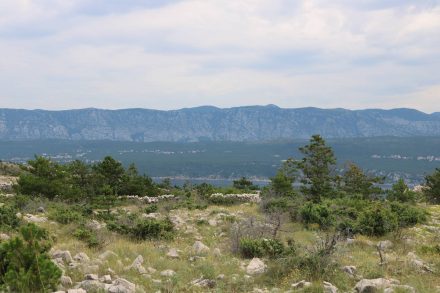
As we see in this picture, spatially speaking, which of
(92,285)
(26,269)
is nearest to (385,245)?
(92,285)

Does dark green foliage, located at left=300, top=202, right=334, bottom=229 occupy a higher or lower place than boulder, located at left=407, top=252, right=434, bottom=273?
lower

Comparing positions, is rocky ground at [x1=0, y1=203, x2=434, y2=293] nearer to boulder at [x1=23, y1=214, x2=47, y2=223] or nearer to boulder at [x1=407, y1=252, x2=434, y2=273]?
boulder at [x1=407, y1=252, x2=434, y2=273]

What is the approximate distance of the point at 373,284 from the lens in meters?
7.61

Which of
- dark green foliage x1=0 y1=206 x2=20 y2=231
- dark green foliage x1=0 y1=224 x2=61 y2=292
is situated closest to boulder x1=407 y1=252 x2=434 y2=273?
dark green foliage x1=0 y1=224 x2=61 y2=292

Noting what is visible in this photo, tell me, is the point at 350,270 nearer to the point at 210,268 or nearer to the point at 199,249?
the point at 210,268

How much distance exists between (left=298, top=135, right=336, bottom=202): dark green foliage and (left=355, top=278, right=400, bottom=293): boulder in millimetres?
22732

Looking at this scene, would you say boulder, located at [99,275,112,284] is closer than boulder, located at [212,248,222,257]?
Yes

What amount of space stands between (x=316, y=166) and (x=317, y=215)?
16046 mm

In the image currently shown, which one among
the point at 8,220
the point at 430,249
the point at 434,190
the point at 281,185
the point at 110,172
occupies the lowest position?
the point at 434,190

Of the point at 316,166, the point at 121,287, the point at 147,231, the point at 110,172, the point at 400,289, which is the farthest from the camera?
the point at 316,166

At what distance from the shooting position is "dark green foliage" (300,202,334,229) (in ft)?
50.4

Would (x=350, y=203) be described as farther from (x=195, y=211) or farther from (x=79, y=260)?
(x=79, y=260)

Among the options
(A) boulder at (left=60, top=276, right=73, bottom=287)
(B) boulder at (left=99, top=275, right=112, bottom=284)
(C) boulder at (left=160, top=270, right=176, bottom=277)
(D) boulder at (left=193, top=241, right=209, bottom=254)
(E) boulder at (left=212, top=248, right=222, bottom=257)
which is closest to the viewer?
(A) boulder at (left=60, top=276, right=73, bottom=287)

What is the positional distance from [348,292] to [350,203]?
11805 millimetres
